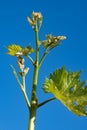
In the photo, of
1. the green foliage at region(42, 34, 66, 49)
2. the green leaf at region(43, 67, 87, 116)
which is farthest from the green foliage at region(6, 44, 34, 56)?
the green leaf at region(43, 67, 87, 116)

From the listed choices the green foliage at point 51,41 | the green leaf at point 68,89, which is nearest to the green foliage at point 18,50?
the green foliage at point 51,41

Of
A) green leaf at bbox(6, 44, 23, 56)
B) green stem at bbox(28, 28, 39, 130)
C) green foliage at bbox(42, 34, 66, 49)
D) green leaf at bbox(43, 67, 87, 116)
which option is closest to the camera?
green stem at bbox(28, 28, 39, 130)

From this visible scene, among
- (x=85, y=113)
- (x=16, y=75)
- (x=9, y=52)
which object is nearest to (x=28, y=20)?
(x=9, y=52)

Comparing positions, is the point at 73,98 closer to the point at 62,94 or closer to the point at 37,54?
the point at 62,94

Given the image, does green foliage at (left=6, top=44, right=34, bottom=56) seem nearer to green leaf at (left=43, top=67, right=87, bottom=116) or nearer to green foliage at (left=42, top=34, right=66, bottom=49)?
green foliage at (left=42, top=34, right=66, bottom=49)

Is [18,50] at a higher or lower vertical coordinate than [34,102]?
higher

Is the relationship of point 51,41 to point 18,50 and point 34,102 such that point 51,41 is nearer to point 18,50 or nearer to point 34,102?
point 18,50

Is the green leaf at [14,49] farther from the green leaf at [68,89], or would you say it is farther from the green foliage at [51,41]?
the green leaf at [68,89]

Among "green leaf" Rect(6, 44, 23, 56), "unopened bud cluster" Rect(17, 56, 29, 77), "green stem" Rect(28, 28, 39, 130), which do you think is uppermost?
"green leaf" Rect(6, 44, 23, 56)

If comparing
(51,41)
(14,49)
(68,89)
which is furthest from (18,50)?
(68,89)
